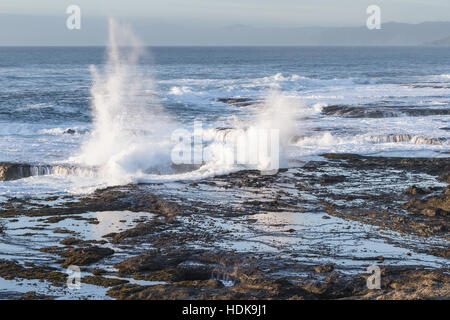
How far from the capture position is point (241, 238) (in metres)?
14.7

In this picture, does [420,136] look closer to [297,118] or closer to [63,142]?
[297,118]

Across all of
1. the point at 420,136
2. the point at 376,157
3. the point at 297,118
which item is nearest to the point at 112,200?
the point at 376,157

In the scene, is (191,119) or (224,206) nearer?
(224,206)

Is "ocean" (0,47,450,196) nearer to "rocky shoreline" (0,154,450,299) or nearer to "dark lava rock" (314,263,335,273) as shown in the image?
"rocky shoreline" (0,154,450,299)

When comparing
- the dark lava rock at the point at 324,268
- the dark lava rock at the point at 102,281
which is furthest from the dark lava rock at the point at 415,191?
the dark lava rock at the point at 102,281

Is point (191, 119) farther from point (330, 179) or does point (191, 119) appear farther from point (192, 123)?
point (330, 179)

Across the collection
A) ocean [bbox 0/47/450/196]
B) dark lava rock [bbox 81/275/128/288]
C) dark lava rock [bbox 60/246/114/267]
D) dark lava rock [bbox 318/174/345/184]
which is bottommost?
dark lava rock [bbox 81/275/128/288]

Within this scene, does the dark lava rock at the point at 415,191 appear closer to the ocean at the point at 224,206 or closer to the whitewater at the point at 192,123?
the ocean at the point at 224,206

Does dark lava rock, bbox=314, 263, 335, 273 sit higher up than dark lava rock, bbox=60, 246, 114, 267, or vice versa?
dark lava rock, bbox=60, 246, 114, 267

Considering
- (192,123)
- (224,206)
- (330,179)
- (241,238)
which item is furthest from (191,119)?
(241,238)

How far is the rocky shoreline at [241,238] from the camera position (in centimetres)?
1159

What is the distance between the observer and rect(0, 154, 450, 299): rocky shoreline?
11.6 meters

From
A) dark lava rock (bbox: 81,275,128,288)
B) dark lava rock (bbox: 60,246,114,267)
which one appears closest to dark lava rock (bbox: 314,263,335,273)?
dark lava rock (bbox: 81,275,128,288)

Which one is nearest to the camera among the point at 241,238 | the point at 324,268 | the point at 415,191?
the point at 324,268
